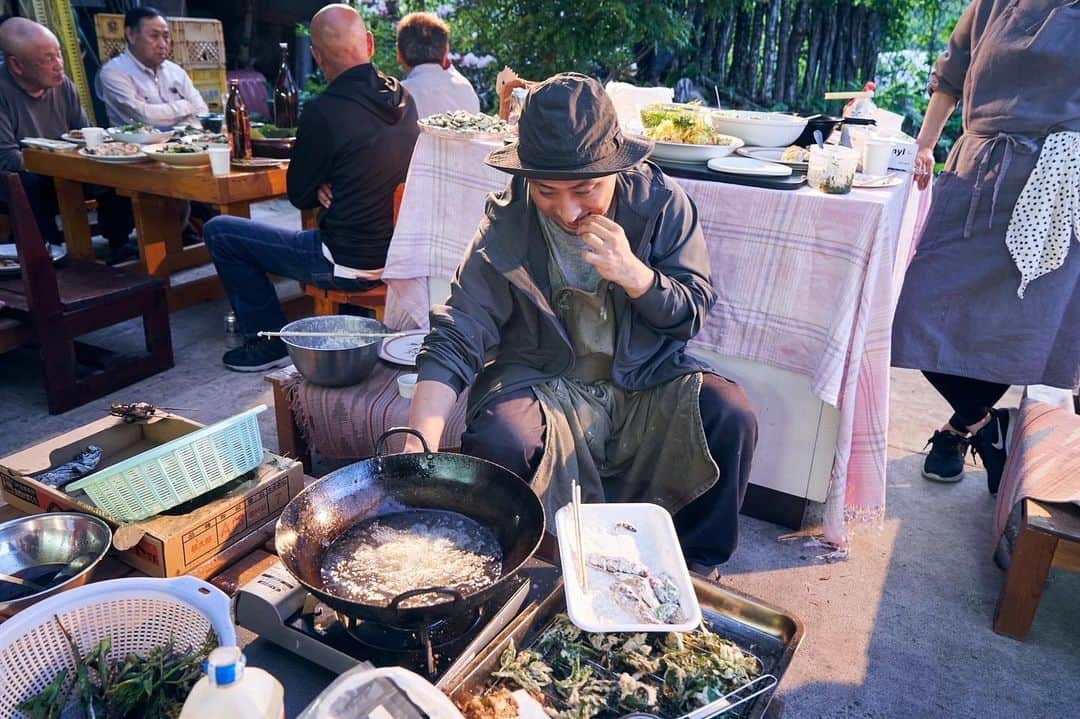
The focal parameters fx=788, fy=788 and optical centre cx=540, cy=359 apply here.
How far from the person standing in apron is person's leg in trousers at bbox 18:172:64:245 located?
505 cm

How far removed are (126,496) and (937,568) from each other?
2448 millimetres

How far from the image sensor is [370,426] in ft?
9.18

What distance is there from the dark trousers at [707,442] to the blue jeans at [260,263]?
1.69 meters

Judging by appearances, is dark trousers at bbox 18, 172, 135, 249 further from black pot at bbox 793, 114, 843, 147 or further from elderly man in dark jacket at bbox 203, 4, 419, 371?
black pot at bbox 793, 114, 843, 147

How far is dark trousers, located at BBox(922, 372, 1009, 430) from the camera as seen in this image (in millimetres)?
2998

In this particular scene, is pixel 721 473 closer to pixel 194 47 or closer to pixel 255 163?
pixel 255 163

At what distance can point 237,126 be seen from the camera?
13.2 feet

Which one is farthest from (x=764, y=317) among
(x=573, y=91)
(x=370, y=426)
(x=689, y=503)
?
(x=370, y=426)

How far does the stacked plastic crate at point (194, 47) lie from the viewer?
6871 millimetres

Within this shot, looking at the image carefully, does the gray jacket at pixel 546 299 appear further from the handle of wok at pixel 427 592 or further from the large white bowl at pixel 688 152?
the handle of wok at pixel 427 592

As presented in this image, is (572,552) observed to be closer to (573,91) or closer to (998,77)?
(573,91)

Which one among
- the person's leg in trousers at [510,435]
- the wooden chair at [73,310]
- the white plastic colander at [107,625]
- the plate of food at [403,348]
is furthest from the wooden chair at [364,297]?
the white plastic colander at [107,625]

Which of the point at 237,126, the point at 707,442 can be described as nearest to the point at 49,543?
the point at 707,442

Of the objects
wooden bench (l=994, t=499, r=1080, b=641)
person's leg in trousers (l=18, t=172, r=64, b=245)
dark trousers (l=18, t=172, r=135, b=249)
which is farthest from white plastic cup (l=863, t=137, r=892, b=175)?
person's leg in trousers (l=18, t=172, r=64, b=245)
